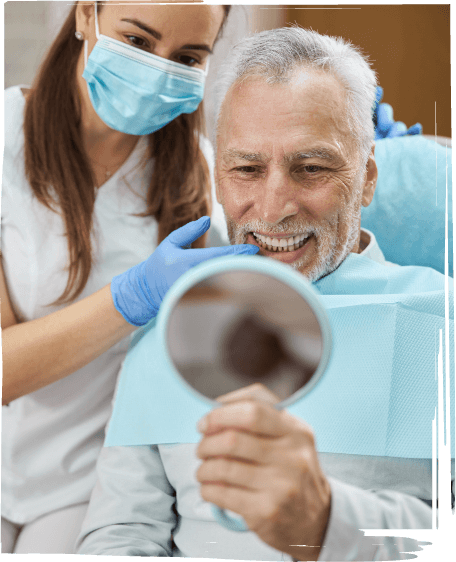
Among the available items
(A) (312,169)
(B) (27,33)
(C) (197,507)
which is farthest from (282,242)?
(B) (27,33)

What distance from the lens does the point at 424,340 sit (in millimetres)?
1018

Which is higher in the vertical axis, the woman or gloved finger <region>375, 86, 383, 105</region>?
gloved finger <region>375, 86, 383, 105</region>

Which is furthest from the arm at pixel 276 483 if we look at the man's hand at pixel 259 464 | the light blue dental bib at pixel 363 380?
the light blue dental bib at pixel 363 380

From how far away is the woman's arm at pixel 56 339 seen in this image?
3.53 ft

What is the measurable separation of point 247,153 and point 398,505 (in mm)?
627

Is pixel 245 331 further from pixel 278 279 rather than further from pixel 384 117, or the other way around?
pixel 384 117

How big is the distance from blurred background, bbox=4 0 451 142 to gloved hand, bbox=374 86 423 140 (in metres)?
0.02

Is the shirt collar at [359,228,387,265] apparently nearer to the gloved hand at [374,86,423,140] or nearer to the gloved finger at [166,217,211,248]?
the gloved hand at [374,86,423,140]

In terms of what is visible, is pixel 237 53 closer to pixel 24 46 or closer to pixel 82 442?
pixel 24 46

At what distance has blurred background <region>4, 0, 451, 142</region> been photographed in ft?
3.37

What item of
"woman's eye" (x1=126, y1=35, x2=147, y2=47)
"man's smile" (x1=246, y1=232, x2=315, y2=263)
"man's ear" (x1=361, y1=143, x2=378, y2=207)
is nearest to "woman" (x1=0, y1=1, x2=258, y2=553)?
"woman's eye" (x1=126, y1=35, x2=147, y2=47)

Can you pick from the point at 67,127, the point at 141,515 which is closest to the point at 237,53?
the point at 67,127

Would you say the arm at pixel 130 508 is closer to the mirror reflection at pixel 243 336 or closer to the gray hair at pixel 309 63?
the mirror reflection at pixel 243 336

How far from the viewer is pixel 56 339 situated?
1.08 metres
